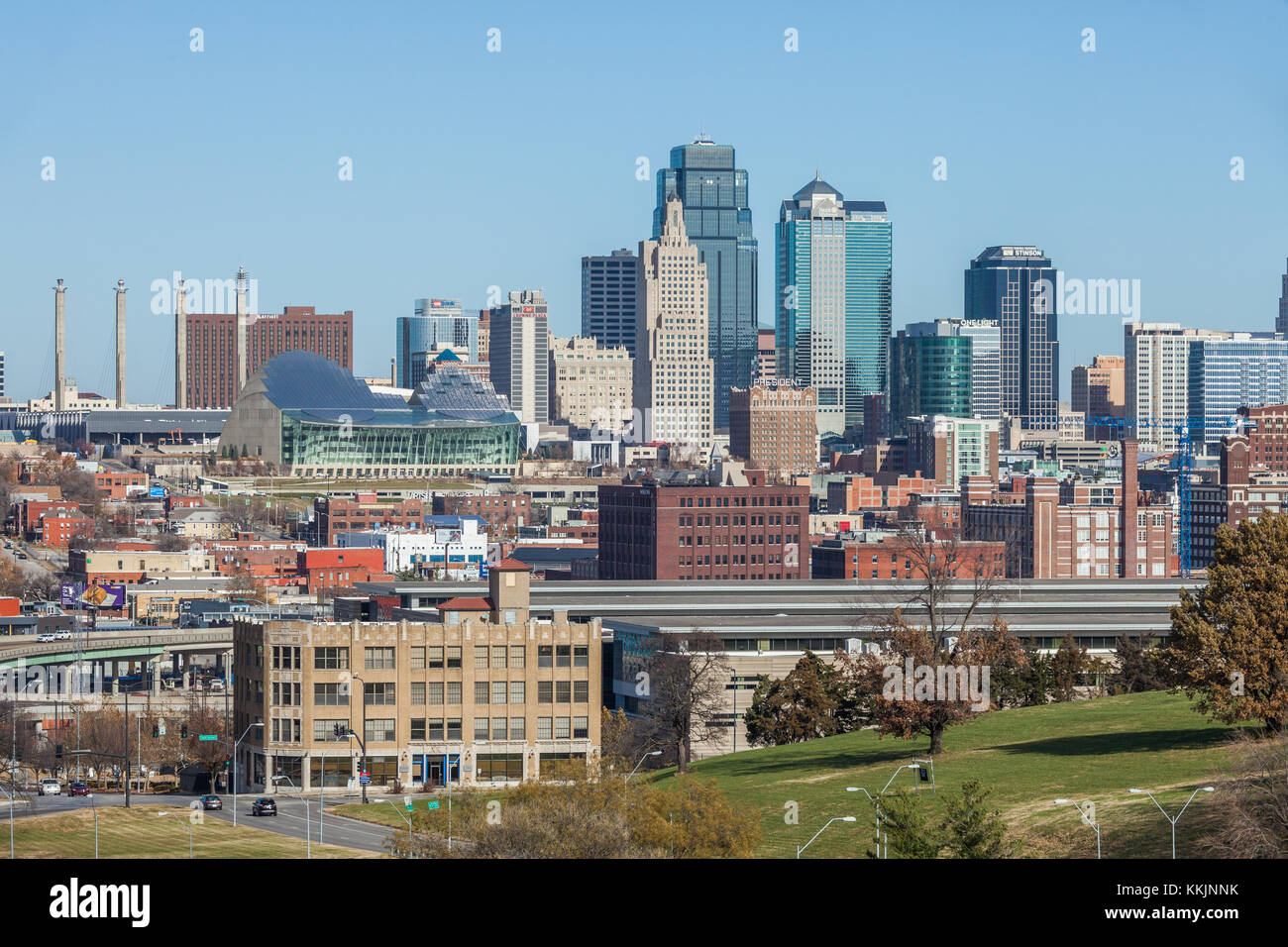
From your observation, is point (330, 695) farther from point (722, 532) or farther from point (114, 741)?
point (722, 532)

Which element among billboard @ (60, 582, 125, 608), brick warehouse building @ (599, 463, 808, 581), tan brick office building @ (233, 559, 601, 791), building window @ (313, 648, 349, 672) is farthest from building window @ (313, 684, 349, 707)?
brick warehouse building @ (599, 463, 808, 581)

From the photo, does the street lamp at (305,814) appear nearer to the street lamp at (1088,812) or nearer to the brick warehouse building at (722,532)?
the street lamp at (1088,812)

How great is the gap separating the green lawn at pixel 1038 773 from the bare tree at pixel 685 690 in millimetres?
2818

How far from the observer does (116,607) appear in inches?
4653

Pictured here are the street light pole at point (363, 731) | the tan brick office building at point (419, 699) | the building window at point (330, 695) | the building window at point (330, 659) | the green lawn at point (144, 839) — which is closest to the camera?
the green lawn at point (144, 839)

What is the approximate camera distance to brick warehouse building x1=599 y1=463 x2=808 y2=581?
12812cm

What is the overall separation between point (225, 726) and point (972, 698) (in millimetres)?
29634

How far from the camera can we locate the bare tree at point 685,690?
54.3 meters

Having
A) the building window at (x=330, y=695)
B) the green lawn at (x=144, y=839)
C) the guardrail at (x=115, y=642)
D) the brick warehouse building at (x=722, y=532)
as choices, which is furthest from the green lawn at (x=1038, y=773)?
the brick warehouse building at (x=722, y=532)

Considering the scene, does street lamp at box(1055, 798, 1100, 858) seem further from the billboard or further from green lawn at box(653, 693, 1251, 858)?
the billboard

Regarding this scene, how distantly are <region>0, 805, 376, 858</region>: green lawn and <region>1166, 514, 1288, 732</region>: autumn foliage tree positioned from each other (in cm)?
1539

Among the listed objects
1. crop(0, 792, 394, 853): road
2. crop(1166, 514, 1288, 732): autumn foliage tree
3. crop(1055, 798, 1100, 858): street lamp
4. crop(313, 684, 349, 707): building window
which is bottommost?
crop(0, 792, 394, 853): road
